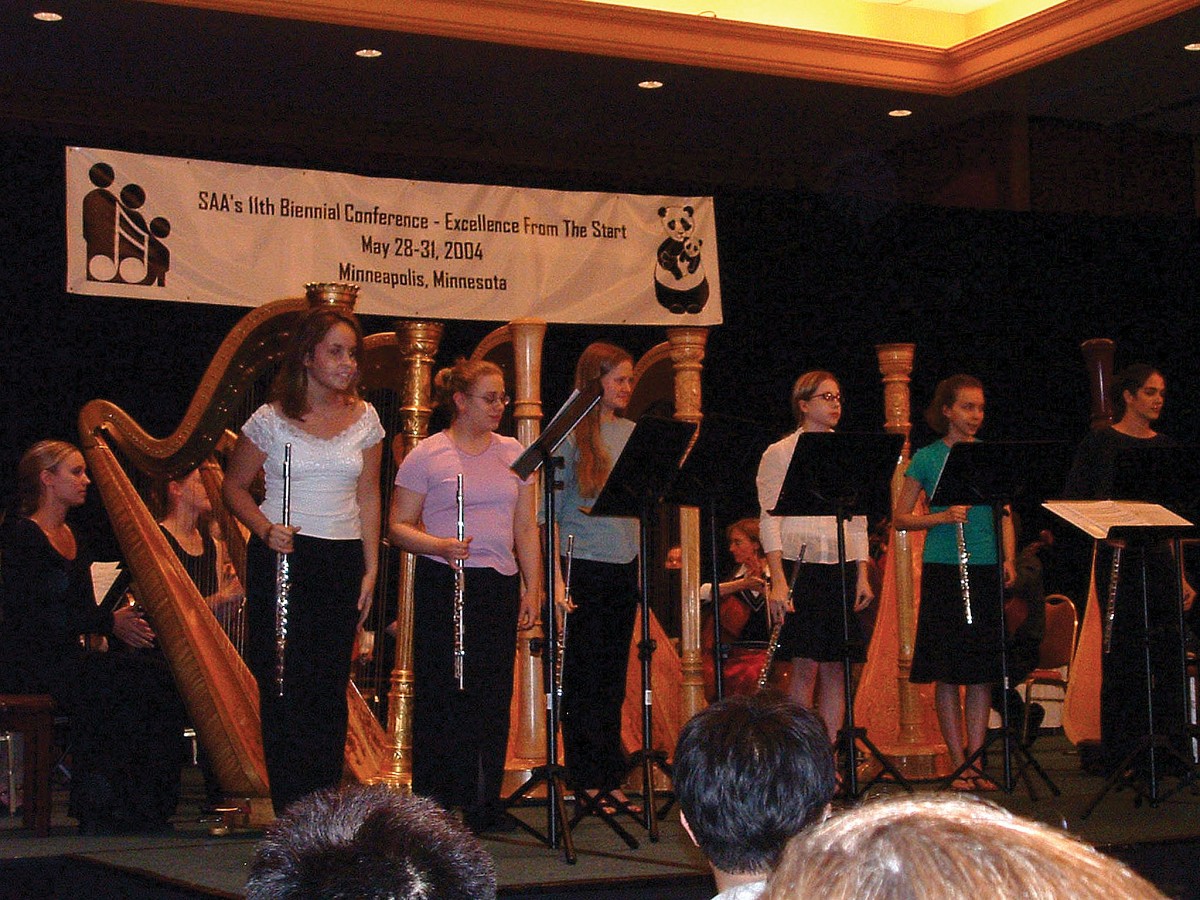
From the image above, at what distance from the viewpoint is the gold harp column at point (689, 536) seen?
5.48 metres

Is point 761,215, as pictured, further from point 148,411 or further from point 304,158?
point 148,411

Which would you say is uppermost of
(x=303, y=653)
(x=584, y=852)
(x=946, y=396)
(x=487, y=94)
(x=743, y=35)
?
(x=743, y=35)

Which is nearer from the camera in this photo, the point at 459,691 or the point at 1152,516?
the point at 459,691

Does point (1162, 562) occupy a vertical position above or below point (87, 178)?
below

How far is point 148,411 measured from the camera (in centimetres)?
694

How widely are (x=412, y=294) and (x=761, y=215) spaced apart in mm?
2078

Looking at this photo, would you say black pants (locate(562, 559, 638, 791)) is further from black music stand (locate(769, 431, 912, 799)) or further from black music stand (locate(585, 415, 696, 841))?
black music stand (locate(769, 431, 912, 799))

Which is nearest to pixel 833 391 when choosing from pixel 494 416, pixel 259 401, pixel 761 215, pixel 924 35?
pixel 494 416

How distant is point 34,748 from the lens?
15.5 feet

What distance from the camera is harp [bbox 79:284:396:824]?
4.35 m

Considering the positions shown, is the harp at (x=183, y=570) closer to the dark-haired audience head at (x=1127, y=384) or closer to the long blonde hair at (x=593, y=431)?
the long blonde hair at (x=593, y=431)

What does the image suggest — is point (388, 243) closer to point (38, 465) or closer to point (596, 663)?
point (38, 465)

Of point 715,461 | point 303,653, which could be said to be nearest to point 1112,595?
point 715,461

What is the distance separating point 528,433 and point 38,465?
5.35 ft
